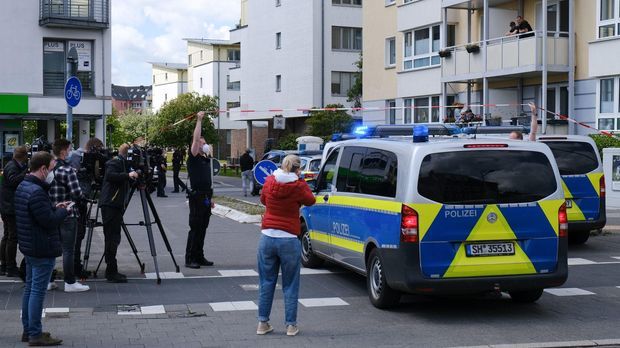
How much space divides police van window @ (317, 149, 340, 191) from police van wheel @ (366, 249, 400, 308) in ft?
6.30

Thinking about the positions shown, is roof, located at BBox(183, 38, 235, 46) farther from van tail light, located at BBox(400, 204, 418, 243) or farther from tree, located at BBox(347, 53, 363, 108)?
van tail light, located at BBox(400, 204, 418, 243)

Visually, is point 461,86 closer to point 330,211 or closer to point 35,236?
point 330,211

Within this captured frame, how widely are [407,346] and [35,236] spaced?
11.6 ft

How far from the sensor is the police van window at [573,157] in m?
15.0

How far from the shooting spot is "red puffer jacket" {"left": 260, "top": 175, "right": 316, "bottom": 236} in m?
8.60

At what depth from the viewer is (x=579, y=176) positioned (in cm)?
1494

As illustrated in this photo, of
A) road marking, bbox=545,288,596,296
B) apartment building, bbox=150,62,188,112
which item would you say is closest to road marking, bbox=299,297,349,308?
road marking, bbox=545,288,596,296

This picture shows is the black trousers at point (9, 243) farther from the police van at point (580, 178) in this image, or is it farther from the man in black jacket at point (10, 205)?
the police van at point (580, 178)

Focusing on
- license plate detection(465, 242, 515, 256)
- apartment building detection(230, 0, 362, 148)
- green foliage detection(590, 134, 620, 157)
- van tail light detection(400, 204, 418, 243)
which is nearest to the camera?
van tail light detection(400, 204, 418, 243)

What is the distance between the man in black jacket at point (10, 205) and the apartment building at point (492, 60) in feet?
54.5

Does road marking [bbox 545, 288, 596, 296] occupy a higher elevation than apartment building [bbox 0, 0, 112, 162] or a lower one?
lower

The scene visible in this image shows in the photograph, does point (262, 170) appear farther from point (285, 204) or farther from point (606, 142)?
point (606, 142)

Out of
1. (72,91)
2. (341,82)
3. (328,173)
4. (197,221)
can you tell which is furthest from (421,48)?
(328,173)

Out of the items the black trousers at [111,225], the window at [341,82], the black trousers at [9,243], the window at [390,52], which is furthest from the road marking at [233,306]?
the window at [341,82]
